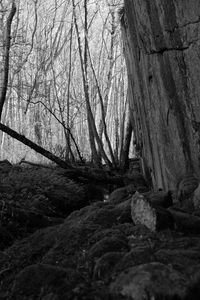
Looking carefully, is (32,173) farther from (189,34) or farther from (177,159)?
(189,34)

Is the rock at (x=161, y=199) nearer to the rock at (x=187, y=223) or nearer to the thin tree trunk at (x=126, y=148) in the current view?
the rock at (x=187, y=223)

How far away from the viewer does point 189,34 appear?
3928 mm

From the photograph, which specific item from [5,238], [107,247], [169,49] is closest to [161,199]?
[107,247]

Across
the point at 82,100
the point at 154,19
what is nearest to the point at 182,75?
the point at 154,19

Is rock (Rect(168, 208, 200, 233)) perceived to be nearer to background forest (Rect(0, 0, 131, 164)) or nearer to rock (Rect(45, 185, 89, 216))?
rock (Rect(45, 185, 89, 216))

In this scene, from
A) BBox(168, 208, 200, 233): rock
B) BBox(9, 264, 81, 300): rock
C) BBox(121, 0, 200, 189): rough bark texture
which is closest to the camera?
BBox(9, 264, 81, 300): rock

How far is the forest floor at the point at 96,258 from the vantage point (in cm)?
191

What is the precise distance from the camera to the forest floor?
6.26ft

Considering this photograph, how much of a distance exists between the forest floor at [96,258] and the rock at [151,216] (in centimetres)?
4

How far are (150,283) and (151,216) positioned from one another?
0.98m

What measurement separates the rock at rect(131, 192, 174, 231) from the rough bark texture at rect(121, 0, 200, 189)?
47.3 inches

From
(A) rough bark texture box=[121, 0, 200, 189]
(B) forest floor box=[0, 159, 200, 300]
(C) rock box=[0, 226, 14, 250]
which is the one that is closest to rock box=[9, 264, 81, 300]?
(B) forest floor box=[0, 159, 200, 300]

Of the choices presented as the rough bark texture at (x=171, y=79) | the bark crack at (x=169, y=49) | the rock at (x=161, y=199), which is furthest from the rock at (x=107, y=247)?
the bark crack at (x=169, y=49)

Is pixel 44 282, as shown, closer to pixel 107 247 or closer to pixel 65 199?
pixel 107 247
